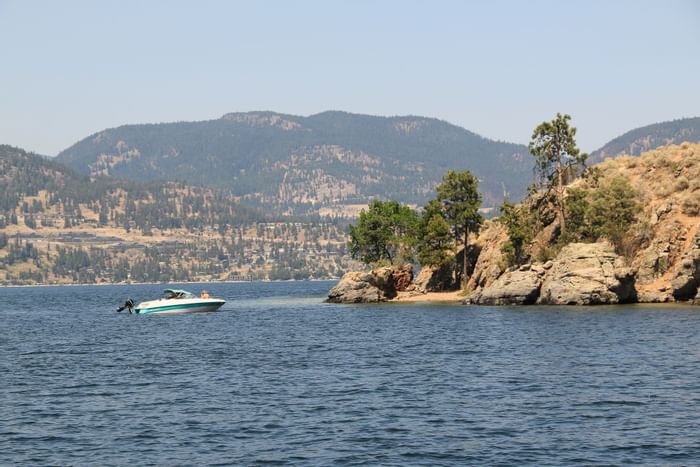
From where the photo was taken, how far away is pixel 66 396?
55.5m

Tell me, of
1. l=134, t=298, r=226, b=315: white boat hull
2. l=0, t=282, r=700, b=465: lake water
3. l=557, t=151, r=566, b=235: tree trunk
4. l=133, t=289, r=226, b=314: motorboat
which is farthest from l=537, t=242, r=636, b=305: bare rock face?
l=134, t=298, r=226, b=315: white boat hull

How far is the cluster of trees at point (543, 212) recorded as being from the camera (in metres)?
121

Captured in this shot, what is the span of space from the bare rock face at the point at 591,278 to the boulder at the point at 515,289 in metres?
3.59

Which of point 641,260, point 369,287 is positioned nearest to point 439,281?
point 369,287

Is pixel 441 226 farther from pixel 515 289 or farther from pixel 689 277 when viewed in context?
pixel 689 277

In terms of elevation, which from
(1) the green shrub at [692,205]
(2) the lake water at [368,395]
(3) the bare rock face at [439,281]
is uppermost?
(1) the green shrub at [692,205]

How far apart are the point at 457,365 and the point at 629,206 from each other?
62999 mm

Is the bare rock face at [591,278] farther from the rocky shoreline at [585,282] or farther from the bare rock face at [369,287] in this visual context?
the bare rock face at [369,287]

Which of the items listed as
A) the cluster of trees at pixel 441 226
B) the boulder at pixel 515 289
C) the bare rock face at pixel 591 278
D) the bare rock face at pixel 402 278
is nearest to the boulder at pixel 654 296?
the bare rock face at pixel 591 278

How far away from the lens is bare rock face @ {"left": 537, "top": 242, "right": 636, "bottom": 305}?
365ft

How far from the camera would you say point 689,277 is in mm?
106750

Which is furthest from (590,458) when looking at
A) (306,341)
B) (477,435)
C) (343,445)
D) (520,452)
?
(306,341)

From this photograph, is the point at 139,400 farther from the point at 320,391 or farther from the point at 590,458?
the point at 590,458

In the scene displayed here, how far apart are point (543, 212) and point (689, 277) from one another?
3138cm
